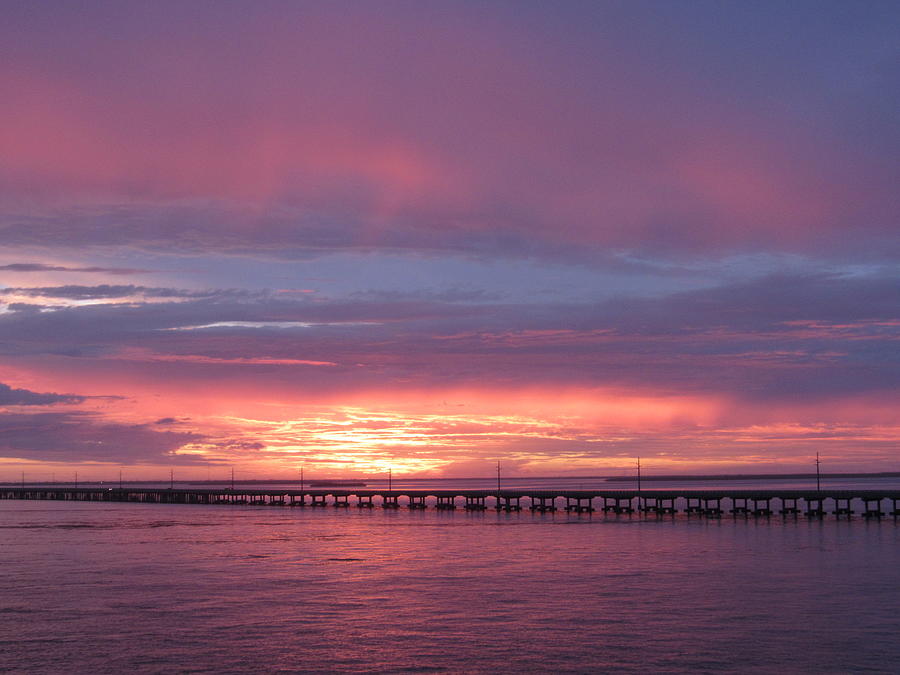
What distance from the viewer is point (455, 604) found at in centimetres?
4191

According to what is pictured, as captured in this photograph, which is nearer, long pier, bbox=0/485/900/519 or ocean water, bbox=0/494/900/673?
ocean water, bbox=0/494/900/673

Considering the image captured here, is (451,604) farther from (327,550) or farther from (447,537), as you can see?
(447,537)

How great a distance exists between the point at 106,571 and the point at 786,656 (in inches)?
1542

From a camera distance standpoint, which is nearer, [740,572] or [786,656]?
[786,656]

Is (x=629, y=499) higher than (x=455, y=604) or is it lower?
lower

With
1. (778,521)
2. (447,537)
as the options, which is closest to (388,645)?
(447,537)

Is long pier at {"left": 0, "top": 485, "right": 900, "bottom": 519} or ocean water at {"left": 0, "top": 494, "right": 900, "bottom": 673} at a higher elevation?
ocean water at {"left": 0, "top": 494, "right": 900, "bottom": 673}

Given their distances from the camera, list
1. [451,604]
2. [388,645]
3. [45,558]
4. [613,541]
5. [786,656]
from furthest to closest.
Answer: [613,541]
[45,558]
[451,604]
[388,645]
[786,656]

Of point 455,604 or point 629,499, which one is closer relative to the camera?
point 455,604

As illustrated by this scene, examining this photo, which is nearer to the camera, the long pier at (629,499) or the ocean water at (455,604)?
the ocean water at (455,604)

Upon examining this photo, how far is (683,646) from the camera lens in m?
32.2

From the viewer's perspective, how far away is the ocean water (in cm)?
3069

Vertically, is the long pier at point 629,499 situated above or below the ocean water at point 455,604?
below

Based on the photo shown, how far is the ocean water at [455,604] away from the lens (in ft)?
101
